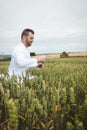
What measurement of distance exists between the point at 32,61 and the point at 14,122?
2.82 m

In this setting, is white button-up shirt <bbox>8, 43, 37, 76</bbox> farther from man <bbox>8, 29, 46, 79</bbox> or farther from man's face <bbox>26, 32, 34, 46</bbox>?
man's face <bbox>26, 32, 34, 46</bbox>

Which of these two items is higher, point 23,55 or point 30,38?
point 30,38

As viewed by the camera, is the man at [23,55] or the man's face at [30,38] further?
the man's face at [30,38]

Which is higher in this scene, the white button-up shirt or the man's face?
the man's face

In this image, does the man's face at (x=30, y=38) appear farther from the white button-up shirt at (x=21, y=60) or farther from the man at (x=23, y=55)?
the white button-up shirt at (x=21, y=60)

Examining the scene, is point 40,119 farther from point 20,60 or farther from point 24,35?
point 24,35

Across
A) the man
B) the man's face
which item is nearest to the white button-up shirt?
the man

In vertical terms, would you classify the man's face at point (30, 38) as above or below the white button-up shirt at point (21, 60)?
above

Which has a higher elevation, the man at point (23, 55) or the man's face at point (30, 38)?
the man's face at point (30, 38)

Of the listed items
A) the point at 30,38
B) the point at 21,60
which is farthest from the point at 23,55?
the point at 30,38

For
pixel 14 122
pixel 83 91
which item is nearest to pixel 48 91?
pixel 83 91

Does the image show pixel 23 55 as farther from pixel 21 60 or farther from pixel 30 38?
pixel 30 38

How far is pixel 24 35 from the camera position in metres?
4.30

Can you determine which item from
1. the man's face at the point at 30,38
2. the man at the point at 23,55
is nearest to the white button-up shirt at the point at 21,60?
the man at the point at 23,55
